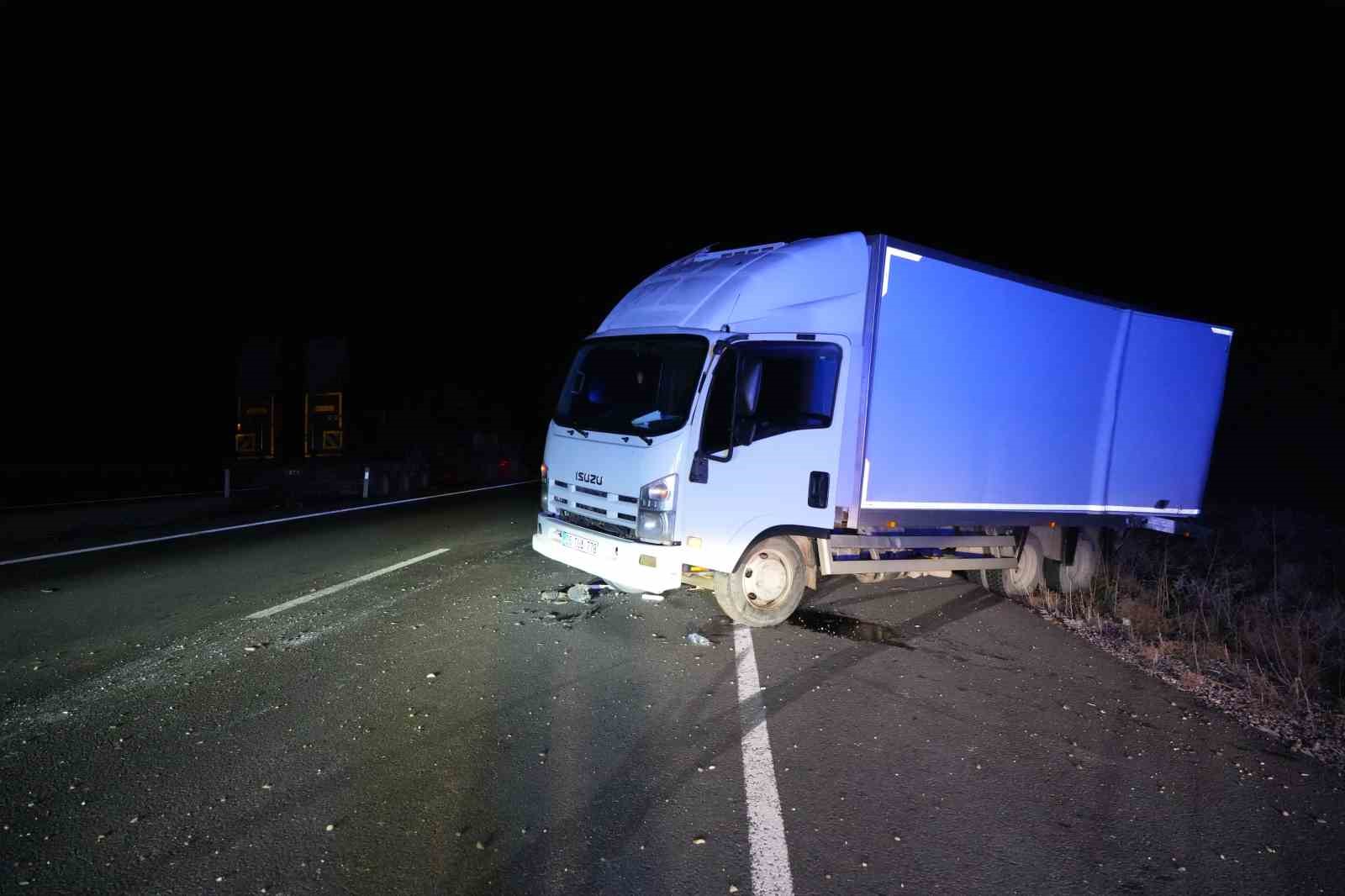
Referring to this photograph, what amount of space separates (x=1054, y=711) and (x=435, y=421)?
1296 inches

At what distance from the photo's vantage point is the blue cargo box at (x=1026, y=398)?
6.22 m

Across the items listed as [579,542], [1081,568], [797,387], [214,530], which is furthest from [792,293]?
[214,530]

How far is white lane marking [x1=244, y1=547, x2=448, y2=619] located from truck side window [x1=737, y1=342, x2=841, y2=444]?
4.77 metres

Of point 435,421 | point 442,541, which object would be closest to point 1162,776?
point 442,541

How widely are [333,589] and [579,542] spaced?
292 cm

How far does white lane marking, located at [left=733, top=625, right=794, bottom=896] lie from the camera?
117 inches

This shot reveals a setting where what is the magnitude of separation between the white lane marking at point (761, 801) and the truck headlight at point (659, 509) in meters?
1.30

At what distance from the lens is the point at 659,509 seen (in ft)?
19.1

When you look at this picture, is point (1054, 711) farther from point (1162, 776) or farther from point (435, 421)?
point (435, 421)

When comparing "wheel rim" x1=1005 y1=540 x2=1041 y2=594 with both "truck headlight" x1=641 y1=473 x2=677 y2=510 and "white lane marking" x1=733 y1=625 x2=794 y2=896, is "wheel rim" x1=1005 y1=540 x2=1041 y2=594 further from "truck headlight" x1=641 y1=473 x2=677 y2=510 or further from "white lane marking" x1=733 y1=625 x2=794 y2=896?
"truck headlight" x1=641 y1=473 x2=677 y2=510

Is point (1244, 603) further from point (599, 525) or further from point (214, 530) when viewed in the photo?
point (214, 530)

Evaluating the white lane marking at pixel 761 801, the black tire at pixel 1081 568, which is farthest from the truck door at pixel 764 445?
the black tire at pixel 1081 568

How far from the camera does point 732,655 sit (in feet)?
18.8

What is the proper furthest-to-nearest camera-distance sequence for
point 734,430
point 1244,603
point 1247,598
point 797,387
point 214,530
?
point 214,530, point 1247,598, point 1244,603, point 797,387, point 734,430
